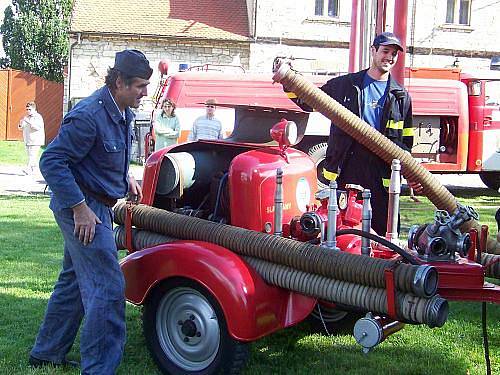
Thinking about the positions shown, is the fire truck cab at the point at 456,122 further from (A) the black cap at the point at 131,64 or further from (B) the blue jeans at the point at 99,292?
(B) the blue jeans at the point at 99,292

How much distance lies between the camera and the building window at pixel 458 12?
25.2m

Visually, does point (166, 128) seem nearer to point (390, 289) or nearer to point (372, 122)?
point (372, 122)

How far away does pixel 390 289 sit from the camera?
3.28 meters

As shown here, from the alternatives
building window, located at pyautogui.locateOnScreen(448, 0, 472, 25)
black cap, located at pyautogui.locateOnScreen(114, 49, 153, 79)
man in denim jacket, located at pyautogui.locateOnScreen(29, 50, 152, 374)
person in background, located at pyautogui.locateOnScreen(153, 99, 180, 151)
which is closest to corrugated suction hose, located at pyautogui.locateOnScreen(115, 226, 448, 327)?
man in denim jacket, located at pyautogui.locateOnScreen(29, 50, 152, 374)

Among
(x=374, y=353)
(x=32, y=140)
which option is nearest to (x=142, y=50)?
(x=32, y=140)

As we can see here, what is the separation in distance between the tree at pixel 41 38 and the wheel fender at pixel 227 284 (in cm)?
2936

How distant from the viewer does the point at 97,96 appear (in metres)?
3.65

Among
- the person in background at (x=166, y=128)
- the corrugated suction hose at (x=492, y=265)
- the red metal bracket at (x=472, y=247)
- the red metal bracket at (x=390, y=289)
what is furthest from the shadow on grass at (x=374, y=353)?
the person in background at (x=166, y=128)

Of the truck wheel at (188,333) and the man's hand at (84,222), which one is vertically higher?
the man's hand at (84,222)

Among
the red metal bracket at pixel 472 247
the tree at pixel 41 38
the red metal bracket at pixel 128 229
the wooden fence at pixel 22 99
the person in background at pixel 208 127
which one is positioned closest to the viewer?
the red metal bracket at pixel 472 247

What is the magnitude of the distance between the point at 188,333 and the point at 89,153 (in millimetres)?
1133

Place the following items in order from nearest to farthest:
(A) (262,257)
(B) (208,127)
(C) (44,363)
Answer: (A) (262,257) → (C) (44,363) → (B) (208,127)

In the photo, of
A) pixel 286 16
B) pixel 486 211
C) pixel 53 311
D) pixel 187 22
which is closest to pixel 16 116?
pixel 187 22

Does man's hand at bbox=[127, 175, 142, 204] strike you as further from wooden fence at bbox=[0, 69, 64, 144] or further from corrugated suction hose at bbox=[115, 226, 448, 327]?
wooden fence at bbox=[0, 69, 64, 144]
